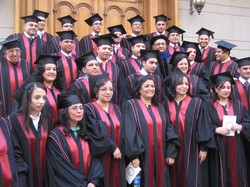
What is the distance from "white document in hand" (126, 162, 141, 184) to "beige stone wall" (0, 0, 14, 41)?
4579 millimetres

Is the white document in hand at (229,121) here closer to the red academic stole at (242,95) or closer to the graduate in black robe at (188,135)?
the graduate in black robe at (188,135)

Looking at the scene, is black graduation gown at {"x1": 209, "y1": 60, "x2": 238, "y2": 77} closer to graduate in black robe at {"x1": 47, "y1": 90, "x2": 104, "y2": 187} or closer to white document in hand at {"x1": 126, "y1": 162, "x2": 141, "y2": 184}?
white document in hand at {"x1": 126, "y1": 162, "x2": 141, "y2": 184}

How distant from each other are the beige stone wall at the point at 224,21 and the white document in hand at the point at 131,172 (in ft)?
19.3

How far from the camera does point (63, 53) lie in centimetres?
695

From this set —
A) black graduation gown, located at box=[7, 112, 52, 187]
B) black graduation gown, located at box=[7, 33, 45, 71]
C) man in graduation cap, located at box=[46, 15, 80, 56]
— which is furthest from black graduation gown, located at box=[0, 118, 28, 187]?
man in graduation cap, located at box=[46, 15, 80, 56]

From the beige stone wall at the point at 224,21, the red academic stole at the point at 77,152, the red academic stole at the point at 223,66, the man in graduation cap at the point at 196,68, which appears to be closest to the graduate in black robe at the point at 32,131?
the red academic stole at the point at 77,152

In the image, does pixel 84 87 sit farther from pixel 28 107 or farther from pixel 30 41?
pixel 30 41

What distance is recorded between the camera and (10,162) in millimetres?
4227

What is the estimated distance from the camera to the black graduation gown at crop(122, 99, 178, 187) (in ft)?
17.0

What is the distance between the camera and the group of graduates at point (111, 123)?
4578 mm

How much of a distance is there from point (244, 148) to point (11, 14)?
18.0 ft

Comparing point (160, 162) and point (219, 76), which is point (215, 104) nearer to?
point (219, 76)

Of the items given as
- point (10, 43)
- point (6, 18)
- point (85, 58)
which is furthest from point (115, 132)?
point (6, 18)

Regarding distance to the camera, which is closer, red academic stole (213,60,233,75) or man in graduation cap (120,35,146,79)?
man in graduation cap (120,35,146,79)
